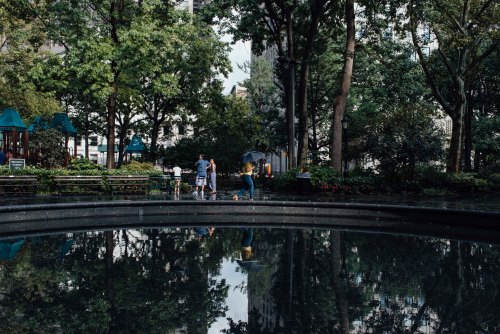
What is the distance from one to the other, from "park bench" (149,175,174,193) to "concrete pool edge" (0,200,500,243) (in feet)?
24.8

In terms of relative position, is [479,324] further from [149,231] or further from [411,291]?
[149,231]

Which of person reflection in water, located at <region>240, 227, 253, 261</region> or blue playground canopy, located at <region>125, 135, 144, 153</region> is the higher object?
blue playground canopy, located at <region>125, 135, 144, 153</region>

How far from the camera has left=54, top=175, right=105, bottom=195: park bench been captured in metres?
23.7

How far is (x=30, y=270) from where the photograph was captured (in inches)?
382

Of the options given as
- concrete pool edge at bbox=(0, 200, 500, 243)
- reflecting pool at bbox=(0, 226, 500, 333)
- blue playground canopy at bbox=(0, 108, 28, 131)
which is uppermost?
blue playground canopy at bbox=(0, 108, 28, 131)

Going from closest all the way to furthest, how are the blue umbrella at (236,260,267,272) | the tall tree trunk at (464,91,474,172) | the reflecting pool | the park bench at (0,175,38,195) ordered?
the reflecting pool
the blue umbrella at (236,260,267,272)
the park bench at (0,175,38,195)
the tall tree trunk at (464,91,474,172)

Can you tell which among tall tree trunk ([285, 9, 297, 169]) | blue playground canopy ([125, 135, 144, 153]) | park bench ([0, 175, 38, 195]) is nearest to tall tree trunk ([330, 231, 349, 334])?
park bench ([0, 175, 38, 195])

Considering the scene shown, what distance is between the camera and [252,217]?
18.6 m

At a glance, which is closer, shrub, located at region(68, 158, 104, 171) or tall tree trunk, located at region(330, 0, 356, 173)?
shrub, located at region(68, 158, 104, 171)

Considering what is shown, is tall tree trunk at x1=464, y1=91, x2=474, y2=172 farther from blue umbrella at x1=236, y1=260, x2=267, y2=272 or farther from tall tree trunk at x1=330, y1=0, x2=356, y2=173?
blue umbrella at x1=236, y1=260, x2=267, y2=272

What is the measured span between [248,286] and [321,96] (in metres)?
35.6

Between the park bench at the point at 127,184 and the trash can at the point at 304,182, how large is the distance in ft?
24.8

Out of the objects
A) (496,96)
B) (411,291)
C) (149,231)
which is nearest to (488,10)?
(496,96)

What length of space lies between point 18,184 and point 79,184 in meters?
2.58
